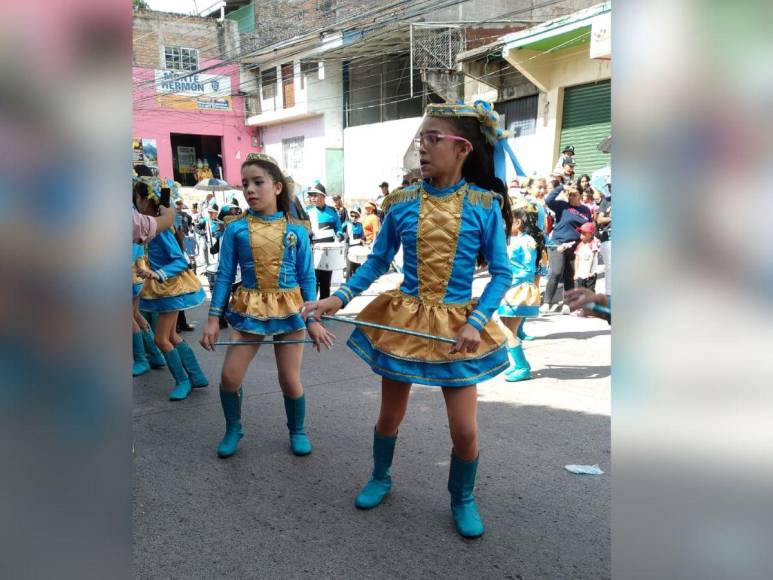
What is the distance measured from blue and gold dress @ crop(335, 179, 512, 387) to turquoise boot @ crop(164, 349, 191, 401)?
2.65 meters

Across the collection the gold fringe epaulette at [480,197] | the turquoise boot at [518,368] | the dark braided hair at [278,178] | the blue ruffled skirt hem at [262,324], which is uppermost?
the dark braided hair at [278,178]

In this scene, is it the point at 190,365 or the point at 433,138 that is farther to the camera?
the point at 190,365

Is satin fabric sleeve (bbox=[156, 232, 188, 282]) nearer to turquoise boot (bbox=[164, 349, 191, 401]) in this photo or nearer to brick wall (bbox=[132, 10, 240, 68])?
turquoise boot (bbox=[164, 349, 191, 401])

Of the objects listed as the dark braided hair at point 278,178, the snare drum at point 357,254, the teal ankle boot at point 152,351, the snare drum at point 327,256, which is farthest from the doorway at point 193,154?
the dark braided hair at point 278,178

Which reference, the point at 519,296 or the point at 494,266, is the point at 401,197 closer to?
the point at 494,266

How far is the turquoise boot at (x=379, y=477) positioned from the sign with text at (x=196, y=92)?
28561 mm

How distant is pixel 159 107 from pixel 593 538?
3017 centimetres

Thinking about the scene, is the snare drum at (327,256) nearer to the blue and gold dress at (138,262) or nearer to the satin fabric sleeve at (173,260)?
the blue and gold dress at (138,262)

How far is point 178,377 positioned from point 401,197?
303 centimetres

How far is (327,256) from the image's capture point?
8.75 metres

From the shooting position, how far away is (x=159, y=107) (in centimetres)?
2939

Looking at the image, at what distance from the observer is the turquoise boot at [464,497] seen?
302cm

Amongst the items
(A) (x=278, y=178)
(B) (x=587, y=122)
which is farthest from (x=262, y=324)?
(B) (x=587, y=122)
